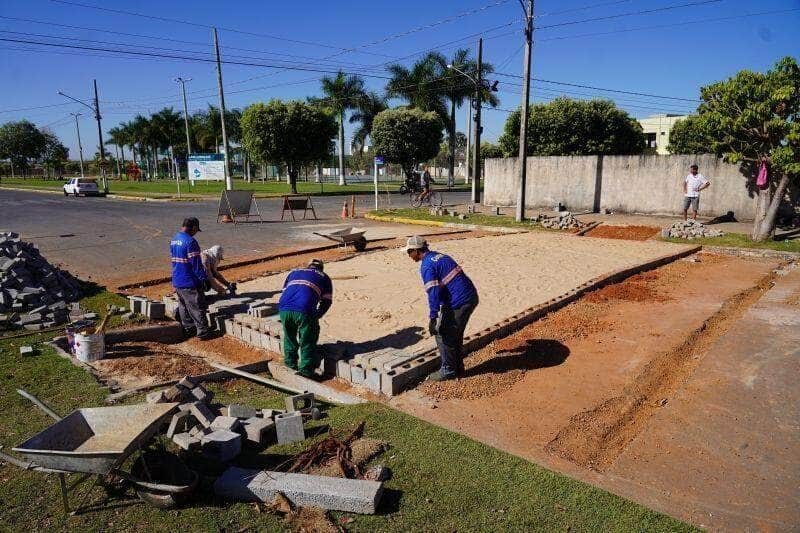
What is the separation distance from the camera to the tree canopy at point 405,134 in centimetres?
3781

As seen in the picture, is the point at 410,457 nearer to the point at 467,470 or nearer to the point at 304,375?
the point at 467,470

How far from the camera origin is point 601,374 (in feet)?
18.5

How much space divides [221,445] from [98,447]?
85 cm

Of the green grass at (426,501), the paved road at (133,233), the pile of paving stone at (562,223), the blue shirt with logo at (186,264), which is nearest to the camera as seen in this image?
the green grass at (426,501)

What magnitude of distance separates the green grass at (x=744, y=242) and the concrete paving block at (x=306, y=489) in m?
13.0

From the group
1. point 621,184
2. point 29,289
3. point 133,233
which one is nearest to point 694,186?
point 621,184

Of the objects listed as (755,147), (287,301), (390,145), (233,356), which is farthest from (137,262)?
(390,145)

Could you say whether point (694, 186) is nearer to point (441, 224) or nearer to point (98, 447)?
point (441, 224)

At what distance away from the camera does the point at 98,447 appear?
11.9 feet

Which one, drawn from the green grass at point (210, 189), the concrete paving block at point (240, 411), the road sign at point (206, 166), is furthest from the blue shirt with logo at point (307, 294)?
the road sign at point (206, 166)

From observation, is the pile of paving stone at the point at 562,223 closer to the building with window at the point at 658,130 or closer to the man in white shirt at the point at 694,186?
the man in white shirt at the point at 694,186

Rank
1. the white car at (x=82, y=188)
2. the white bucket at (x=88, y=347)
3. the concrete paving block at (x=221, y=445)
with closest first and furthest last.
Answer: the concrete paving block at (x=221, y=445), the white bucket at (x=88, y=347), the white car at (x=82, y=188)

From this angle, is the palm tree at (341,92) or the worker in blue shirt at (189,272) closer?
the worker in blue shirt at (189,272)

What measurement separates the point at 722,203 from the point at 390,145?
25.1 meters
